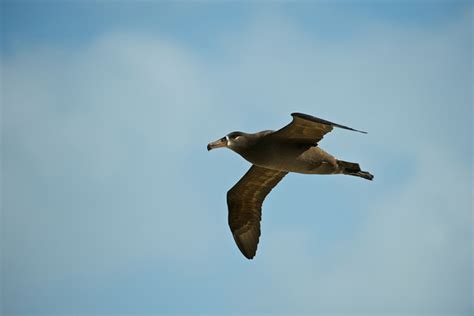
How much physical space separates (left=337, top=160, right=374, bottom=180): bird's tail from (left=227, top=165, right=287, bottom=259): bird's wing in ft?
5.59

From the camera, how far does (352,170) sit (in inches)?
584

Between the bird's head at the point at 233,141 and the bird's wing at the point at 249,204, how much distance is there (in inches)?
61.5

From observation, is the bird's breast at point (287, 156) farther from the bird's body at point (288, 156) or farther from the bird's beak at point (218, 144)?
the bird's beak at point (218, 144)

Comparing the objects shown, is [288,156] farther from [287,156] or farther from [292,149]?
[292,149]

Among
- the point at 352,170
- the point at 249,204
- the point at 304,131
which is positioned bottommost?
the point at 249,204

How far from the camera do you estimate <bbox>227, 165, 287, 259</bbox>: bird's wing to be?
16109 mm

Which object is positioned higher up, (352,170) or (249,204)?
(352,170)

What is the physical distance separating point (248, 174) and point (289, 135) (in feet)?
6.65

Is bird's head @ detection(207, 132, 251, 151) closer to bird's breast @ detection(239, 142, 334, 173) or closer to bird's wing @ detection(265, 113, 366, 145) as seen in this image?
bird's breast @ detection(239, 142, 334, 173)

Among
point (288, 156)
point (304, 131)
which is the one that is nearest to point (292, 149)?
point (288, 156)

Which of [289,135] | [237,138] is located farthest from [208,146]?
[289,135]

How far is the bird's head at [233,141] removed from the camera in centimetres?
1445

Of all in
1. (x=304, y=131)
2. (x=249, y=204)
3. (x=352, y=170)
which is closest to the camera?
(x=304, y=131)

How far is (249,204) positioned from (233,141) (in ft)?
7.91
